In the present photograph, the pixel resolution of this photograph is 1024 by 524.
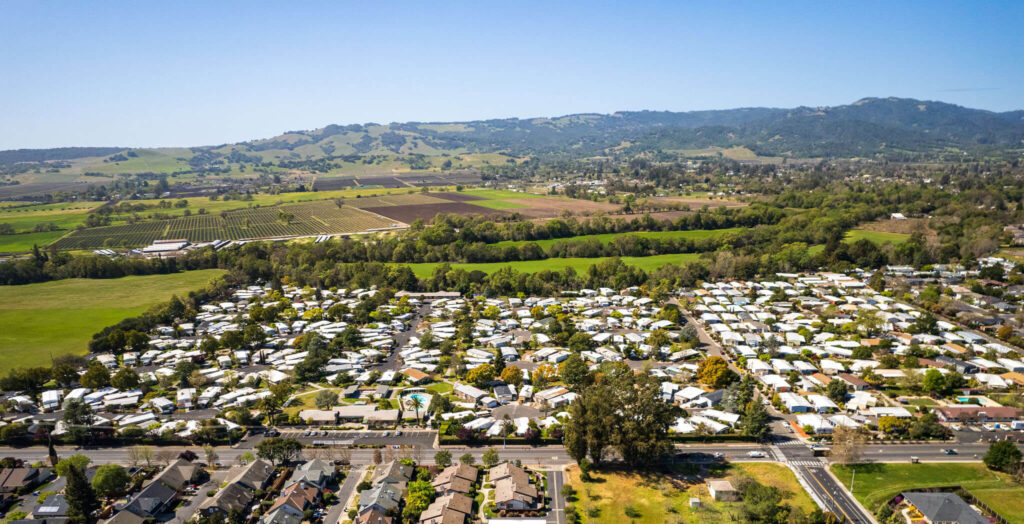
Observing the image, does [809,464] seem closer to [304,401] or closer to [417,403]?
[417,403]

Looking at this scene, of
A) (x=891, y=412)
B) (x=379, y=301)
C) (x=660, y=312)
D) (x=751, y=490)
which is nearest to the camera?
(x=751, y=490)

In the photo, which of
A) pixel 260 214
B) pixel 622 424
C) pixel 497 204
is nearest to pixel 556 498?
pixel 622 424

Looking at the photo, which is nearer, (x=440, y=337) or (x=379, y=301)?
(x=440, y=337)

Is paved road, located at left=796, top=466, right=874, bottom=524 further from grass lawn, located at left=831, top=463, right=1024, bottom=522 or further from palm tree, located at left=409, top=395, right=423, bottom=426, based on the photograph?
palm tree, located at left=409, top=395, right=423, bottom=426

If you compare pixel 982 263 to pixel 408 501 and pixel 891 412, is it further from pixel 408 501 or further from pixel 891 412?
pixel 408 501

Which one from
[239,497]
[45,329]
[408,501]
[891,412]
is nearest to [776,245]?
[891,412]

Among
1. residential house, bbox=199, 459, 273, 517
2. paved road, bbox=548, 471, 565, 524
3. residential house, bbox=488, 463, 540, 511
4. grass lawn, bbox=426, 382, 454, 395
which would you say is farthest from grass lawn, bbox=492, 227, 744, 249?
residential house, bbox=199, 459, 273, 517
